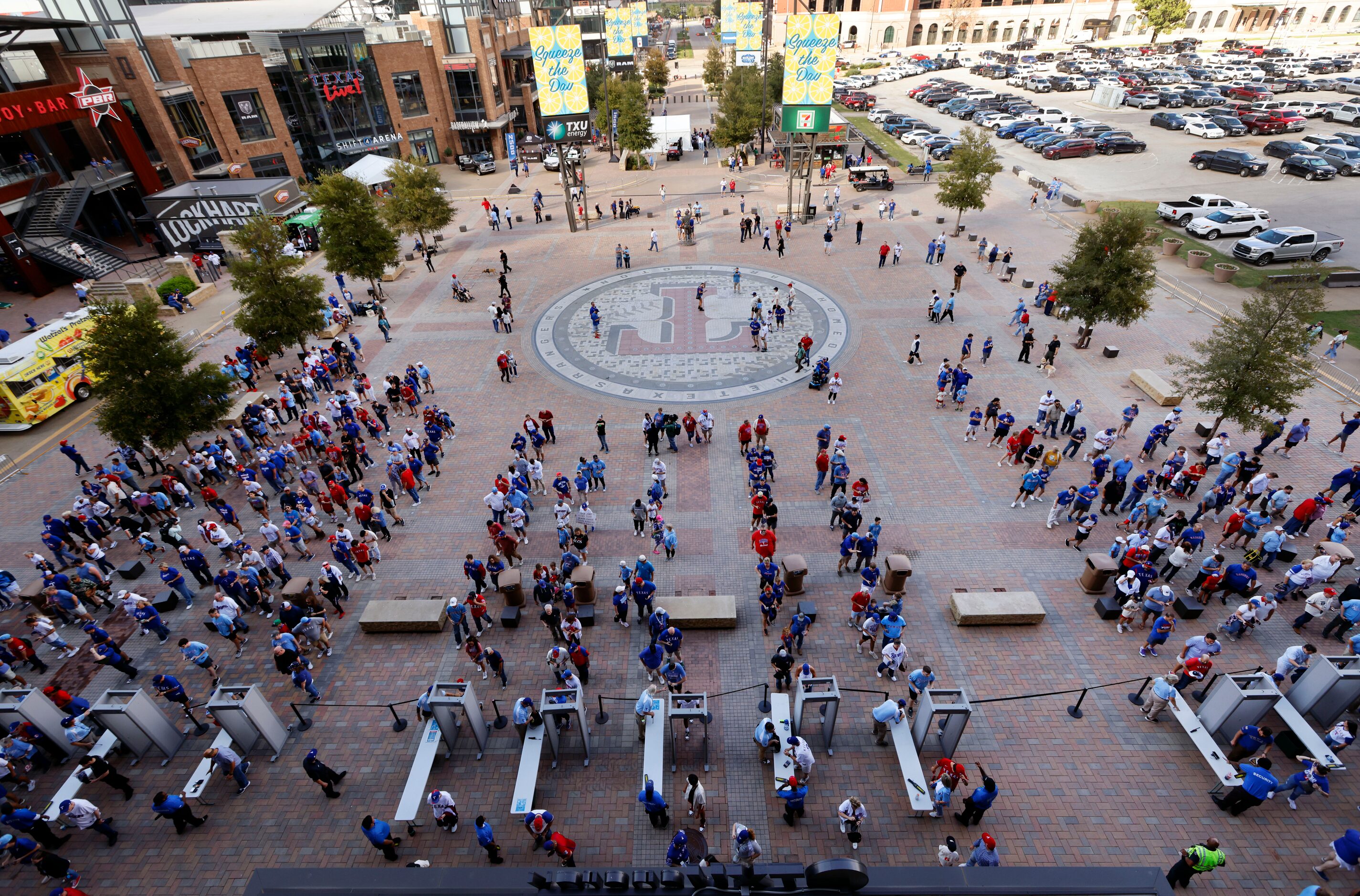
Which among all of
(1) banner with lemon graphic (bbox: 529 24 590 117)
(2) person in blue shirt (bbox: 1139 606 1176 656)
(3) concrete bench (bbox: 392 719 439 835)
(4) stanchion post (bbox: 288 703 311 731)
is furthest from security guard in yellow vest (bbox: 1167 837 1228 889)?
(1) banner with lemon graphic (bbox: 529 24 590 117)

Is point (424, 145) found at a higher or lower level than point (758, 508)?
higher

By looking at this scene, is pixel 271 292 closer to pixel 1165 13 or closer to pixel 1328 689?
pixel 1328 689

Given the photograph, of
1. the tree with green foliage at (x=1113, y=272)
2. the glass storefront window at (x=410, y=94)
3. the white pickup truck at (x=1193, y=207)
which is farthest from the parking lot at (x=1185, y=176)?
the glass storefront window at (x=410, y=94)

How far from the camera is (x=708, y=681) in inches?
522

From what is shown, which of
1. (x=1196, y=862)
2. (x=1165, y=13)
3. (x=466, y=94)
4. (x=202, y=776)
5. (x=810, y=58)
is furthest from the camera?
(x=1165, y=13)

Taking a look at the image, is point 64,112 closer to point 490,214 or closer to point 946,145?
point 490,214

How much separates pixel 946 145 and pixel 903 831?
175 ft

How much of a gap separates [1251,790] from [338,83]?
202 feet

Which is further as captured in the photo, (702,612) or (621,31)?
(621,31)

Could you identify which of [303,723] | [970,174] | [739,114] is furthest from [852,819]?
[739,114]

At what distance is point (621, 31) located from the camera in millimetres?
66312

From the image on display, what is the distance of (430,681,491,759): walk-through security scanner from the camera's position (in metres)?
11.6

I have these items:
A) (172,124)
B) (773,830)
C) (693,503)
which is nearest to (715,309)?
(693,503)

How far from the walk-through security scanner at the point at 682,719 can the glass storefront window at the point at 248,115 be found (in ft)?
170
